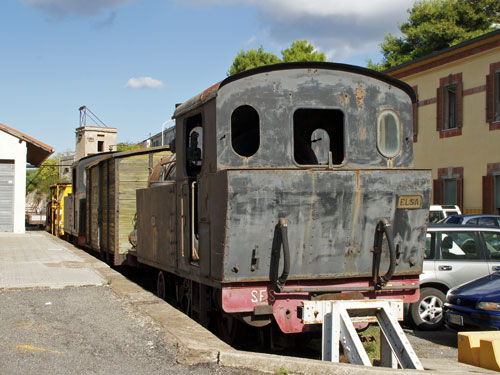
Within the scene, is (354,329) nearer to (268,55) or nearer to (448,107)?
(448,107)

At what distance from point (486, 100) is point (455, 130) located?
6.52 feet

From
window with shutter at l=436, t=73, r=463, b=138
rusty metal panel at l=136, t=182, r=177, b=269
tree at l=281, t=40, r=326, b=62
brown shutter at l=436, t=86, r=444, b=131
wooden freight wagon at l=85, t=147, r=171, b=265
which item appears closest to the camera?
rusty metal panel at l=136, t=182, r=177, b=269

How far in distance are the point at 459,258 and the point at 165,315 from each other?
467 centimetres

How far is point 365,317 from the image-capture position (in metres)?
6.50

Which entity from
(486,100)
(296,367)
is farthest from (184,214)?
(486,100)

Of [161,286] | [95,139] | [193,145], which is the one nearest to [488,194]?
[161,286]

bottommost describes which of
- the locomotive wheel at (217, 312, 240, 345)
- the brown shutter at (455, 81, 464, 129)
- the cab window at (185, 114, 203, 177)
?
the locomotive wheel at (217, 312, 240, 345)

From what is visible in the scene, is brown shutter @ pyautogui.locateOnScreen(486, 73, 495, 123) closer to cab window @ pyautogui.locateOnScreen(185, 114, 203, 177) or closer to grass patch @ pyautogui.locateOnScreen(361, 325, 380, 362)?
grass patch @ pyautogui.locateOnScreen(361, 325, 380, 362)

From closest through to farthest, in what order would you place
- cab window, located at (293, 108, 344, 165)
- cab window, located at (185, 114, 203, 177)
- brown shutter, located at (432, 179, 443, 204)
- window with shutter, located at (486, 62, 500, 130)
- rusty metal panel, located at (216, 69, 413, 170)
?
rusty metal panel, located at (216, 69, 413, 170) < cab window, located at (293, 108, 344, 165) < cab window, located at (185, 114, 203, 177) < window with shutter, located at (486, 62, 500, 130) < brown shutter, located at (432, 179, 443, 204)

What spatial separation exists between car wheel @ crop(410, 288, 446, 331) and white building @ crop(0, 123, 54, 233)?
21.0 metres

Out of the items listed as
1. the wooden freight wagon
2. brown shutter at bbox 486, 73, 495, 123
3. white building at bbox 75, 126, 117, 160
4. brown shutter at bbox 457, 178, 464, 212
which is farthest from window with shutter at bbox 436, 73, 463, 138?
white building at bbox 75, 126, 117, 160

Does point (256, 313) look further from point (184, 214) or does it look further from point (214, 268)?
point (184, 214)

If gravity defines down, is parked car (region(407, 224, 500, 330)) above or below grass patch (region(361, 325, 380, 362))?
above

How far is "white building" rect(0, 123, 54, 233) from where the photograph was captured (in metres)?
26.6
